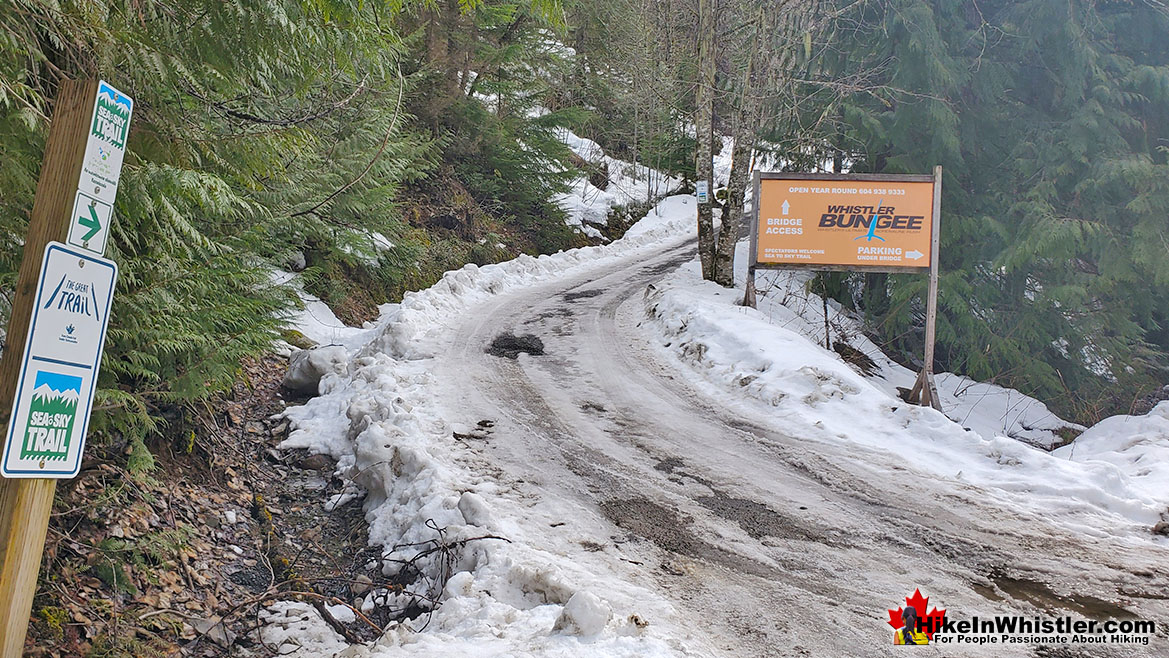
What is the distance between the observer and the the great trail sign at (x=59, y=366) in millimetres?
2168

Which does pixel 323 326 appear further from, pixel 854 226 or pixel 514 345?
pixel 854 226

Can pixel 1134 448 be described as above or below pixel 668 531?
above

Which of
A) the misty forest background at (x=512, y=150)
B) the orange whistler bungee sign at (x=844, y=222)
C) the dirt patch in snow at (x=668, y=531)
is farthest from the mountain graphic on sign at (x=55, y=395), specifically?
the orange whistler bungee sign at (x=844, y=222)

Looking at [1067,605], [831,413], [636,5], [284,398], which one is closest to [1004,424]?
[831,413]

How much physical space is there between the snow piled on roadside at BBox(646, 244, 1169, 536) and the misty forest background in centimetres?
177

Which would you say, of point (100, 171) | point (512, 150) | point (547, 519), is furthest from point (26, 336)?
point (512, 150)

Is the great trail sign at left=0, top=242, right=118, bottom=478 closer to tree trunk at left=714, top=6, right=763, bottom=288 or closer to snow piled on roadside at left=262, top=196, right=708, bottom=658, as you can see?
snow piled on roadside at left=262, top=196, right=708, bottom=658

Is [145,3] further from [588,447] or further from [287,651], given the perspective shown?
[588,447]

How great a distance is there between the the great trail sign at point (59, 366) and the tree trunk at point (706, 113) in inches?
517

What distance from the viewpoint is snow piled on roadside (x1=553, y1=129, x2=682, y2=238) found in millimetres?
25562

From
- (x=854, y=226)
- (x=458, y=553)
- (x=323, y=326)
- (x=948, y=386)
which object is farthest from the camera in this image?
(x=948, y=386)

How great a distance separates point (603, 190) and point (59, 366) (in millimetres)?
28663

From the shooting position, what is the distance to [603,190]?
99.0 ft

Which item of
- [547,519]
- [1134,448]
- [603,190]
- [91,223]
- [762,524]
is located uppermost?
[603,190]
